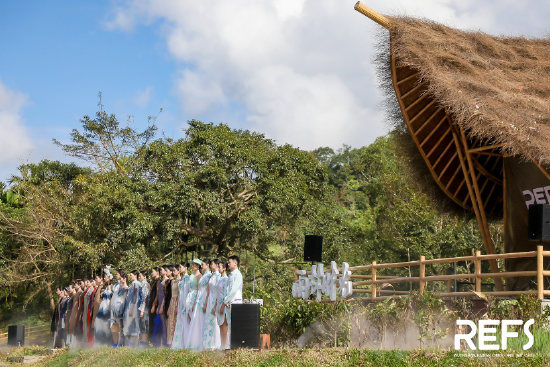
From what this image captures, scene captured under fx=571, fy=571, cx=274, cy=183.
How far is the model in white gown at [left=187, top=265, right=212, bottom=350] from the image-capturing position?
841 cm

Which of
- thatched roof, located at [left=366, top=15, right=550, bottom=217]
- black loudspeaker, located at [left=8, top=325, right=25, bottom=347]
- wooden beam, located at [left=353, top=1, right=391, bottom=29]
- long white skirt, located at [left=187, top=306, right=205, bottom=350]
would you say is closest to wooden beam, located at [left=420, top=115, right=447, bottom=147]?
thatched roof, located at [left=366, top=15, right=550, bottom=217]

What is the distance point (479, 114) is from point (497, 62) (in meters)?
2.22

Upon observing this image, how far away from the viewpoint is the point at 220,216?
17.1 meters

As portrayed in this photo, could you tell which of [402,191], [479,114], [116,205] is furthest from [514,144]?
[402,191]

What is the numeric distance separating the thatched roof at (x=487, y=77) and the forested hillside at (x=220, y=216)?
119 inches

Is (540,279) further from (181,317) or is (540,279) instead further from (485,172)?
(485,172)

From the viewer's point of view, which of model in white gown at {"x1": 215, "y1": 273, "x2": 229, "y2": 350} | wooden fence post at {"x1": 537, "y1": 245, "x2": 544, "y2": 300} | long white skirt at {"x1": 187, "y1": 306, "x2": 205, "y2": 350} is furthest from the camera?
long white skirt at {"x1": 187, "y1": 306, "x2": 205, "y2": 350}

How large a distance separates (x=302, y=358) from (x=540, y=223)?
374cm

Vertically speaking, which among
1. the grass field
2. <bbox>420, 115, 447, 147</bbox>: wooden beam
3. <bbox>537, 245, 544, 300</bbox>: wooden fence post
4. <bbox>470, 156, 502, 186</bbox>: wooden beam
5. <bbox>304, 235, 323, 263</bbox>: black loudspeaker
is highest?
<bbox>420, 115, 447, 147</bbox>: wooden beam

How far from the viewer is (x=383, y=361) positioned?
18.6 feet

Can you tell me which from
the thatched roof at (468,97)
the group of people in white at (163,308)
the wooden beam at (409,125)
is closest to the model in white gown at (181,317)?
the group of people in white at (163,308)

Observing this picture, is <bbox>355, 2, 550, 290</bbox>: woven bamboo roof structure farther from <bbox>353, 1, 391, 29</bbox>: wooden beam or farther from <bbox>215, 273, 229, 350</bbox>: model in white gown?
<bbox>215, 273, 229, 350</bbox>: model in white gown

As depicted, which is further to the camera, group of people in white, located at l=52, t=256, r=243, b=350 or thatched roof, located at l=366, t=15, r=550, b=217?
thatched roof, located at l=366, t=15, r=550, b=217

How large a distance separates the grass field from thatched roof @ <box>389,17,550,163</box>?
12.6 feet
